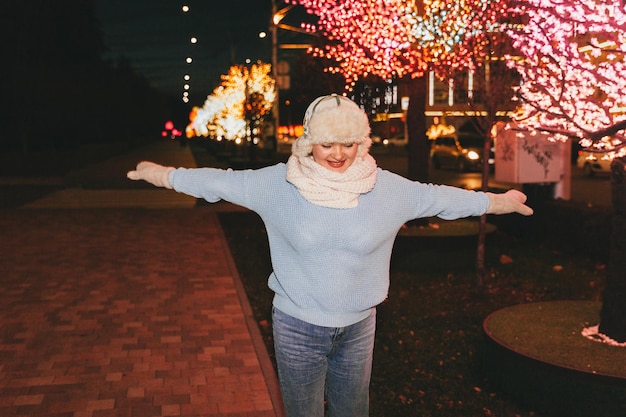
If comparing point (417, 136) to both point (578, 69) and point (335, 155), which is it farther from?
point (335, 155)

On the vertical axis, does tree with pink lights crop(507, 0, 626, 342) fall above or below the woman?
above

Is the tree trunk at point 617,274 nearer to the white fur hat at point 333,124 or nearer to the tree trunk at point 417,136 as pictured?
the white fur hat at point 333,124

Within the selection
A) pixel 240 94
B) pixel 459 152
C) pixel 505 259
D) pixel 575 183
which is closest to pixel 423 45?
pixel 505 259

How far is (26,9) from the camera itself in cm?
3369

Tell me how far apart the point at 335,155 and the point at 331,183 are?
0.13 metres

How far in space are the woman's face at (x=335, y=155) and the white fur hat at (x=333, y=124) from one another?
0.09ft

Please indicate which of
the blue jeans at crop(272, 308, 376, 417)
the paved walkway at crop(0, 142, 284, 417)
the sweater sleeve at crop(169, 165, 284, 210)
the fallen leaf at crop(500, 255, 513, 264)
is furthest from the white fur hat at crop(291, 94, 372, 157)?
the fallen leaf at crop(500, 255, 513, 264)

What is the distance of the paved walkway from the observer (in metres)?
5.13

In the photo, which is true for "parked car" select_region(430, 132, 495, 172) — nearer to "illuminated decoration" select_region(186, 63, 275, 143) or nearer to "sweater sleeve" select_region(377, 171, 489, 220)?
"illuminated decoration" select_region(186, 63, 275, 143)

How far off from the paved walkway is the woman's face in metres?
2.40

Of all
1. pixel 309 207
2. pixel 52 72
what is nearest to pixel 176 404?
pixel 309 207

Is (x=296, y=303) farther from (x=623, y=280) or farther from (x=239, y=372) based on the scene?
(x=623, y=280)

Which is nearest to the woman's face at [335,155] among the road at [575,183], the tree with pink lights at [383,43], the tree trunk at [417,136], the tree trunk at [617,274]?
the tree trunk at [617,274]

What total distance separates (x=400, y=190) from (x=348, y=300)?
0.51 meters
